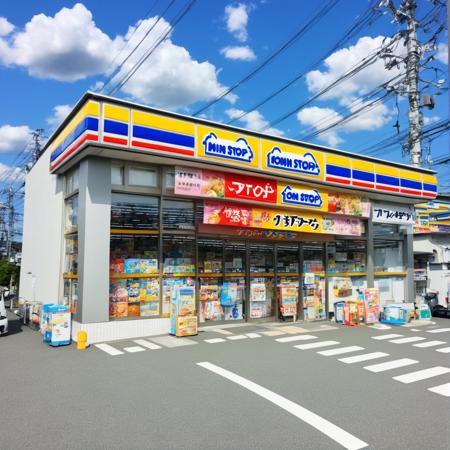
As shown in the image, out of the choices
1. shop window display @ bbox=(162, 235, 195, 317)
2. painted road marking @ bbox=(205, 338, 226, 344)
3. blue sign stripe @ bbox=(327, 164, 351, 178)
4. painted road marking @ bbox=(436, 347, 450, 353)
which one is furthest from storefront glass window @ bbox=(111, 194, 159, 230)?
painted road marking @ bbox=(436, 347, 450, 353)

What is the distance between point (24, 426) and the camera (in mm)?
4555

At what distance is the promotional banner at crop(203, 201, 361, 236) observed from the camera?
10672 mm

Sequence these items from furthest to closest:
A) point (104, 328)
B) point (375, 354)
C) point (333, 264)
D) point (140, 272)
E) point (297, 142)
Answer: point (333, 264) < point (297, 142) < point (140, 272) < point (104, 328) < point (375, 354)

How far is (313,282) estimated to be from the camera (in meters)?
13.2

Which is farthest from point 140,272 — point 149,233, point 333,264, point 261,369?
point 333,264

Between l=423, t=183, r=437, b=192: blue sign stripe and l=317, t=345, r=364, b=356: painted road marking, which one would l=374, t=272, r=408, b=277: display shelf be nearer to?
l=423, t=183, r=437, b=192: blue sign stripe

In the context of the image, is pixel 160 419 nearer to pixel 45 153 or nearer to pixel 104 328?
pixel 104 328

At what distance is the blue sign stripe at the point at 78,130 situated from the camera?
8.59m

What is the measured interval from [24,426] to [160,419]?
5.00ft

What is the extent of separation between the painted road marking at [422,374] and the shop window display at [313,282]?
5.87m

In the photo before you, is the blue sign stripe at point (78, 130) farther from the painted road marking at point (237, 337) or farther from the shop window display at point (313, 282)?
the shop window display at point (313, 282)

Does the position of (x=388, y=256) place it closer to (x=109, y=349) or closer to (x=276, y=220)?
(x=276, y=220)

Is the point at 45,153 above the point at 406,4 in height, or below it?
below

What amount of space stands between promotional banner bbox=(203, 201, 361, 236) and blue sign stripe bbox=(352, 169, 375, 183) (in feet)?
4.63
